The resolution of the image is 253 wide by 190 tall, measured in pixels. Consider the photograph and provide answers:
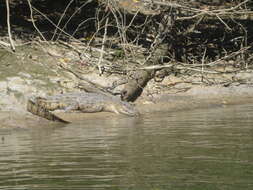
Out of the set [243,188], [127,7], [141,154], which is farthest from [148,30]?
[243,188]

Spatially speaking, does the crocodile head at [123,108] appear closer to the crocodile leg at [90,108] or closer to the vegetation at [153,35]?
the crocodile leg at [90,108]

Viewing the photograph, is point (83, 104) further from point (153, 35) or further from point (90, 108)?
point (153, 35)

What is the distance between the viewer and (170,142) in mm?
8320

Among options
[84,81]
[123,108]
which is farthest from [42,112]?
[84,81]

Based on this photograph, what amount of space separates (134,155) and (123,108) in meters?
4.95

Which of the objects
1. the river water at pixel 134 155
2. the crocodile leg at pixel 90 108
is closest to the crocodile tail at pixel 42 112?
the river water at pixel 134 155

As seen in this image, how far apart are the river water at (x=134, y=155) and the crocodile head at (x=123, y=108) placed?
86 cm

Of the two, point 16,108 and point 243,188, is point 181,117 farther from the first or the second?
point 243,188

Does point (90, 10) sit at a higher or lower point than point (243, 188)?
higher

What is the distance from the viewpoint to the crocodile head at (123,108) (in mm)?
12181

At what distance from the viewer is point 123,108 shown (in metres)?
12.2

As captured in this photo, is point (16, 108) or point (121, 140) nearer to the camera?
point (121, 140)

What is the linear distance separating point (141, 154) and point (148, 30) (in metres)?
8.74

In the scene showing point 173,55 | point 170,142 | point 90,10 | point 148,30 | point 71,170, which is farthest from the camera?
point 90,10
